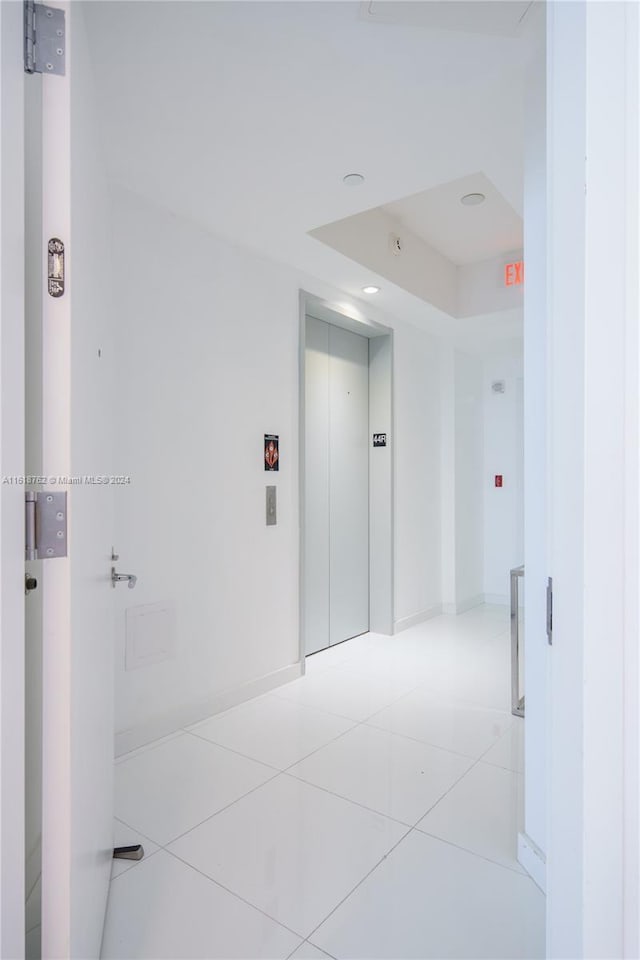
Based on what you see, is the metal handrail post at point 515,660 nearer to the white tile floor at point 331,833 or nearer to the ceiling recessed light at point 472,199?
the white tile floor at point 331,833

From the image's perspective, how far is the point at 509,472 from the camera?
5418 mm

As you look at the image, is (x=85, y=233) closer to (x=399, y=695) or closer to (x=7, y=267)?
(x=7, y=267)

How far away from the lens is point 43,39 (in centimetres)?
91

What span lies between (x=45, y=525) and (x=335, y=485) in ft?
10.5

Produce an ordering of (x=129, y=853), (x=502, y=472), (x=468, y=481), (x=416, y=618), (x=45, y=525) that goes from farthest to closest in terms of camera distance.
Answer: (x=502, y=472) → (x=468, y=481) → (x=416, y=618) → (x=129, y=853) → (x=45, y=525)

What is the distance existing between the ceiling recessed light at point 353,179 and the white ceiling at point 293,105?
34mm

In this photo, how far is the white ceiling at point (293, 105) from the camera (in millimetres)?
1605

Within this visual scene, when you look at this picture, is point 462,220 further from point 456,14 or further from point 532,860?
point 532,860

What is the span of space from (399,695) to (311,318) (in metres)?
2.67

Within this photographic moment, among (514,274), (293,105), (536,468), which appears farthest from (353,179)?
(514,274)

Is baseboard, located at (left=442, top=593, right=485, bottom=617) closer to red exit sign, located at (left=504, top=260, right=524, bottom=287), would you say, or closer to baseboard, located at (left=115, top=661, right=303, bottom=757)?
baseboard, located at (left=115, top=661, right=303, bottom=757)

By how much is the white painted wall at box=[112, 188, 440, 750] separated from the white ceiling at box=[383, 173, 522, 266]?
31.8 inches

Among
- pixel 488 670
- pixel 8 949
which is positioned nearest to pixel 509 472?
pixel 488 670

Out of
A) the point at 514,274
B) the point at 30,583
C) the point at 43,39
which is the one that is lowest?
the point at 30,583
